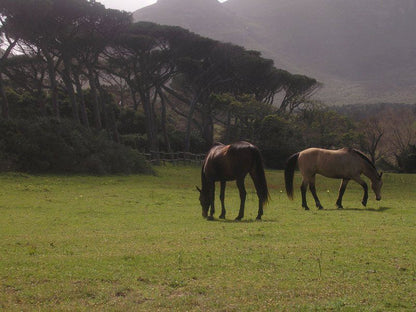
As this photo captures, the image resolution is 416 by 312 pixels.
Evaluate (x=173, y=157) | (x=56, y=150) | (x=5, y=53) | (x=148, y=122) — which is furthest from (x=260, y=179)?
(x=148, y=122)

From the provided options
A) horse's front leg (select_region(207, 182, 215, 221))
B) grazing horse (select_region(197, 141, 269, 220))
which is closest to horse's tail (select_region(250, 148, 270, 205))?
grazing horse (select_region(197, 141, 269, 220))

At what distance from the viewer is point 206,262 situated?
6992mm

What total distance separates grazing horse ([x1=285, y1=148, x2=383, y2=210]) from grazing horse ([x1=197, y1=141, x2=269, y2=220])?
138 inches

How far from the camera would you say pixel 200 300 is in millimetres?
5355

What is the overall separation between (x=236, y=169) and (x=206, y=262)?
6078mm

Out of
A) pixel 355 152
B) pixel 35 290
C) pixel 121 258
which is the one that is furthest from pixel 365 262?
pixel 355 152

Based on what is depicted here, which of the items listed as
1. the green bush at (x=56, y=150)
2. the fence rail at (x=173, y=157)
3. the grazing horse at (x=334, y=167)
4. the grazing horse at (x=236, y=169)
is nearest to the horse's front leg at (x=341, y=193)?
the grazing horse at (x=334, y=167)

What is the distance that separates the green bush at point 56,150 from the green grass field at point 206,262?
13.5 metres

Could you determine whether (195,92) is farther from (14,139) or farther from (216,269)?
(216,269)

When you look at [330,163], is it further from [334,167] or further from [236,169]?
[236,169]

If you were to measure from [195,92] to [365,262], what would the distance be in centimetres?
4741

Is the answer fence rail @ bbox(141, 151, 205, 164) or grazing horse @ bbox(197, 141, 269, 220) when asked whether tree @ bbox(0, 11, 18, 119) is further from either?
grazing horse @ bbox(197, 141, 269, 220)

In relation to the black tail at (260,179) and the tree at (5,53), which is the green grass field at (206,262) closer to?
the black tail at (260,179)

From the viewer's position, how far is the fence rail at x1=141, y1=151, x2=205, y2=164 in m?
42.9
